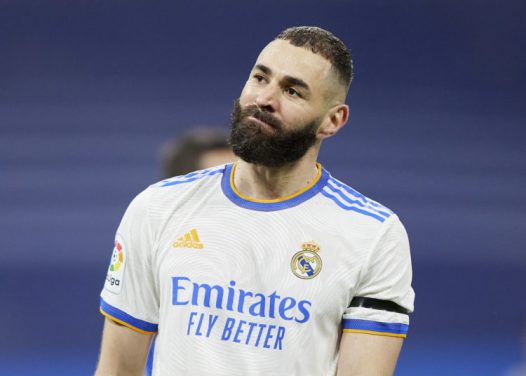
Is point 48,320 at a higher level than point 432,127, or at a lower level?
lower

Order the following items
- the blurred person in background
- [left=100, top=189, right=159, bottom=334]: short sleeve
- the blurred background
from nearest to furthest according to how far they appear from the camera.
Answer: [left=100, top=189, right=159, bottom=334]: short sleeve
the blurred person in background
the blurred background

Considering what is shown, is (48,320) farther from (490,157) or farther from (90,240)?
(490,157)

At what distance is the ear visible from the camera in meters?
2.97

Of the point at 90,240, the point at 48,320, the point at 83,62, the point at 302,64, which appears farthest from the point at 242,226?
the point at 83,62

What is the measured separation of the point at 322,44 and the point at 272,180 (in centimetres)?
41

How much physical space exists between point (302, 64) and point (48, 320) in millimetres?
5154

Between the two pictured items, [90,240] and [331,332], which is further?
[90,240]

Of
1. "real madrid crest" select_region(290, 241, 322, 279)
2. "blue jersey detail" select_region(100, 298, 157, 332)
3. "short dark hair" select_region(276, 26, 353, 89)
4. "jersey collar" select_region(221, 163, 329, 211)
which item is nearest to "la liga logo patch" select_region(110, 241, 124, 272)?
"blue jersey detail" select_region(100, 298, 157, 332)

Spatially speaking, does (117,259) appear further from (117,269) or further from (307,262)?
(307,262)

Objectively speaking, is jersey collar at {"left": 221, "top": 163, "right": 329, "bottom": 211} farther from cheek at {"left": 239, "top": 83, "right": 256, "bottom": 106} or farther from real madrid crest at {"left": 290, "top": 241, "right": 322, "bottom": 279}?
cheek at {"left": 239, "top": 83, "right": 256, "bottom": 106}

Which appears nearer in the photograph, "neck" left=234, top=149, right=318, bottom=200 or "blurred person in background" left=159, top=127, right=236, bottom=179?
"neck" left=234, top=149, right=318, bottom=200

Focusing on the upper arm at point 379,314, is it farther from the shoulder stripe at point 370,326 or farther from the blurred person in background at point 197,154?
the blurred person in background at point 197,154

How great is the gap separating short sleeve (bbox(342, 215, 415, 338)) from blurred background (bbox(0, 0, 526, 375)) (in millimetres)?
5573

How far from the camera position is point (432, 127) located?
31.0 feet
